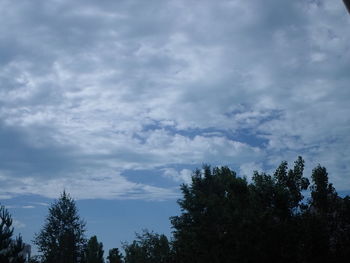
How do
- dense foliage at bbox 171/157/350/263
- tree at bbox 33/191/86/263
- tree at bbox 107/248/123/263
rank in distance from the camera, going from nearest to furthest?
dense foliage at bbox 171/157/350/263, tree at bbox 33/191/86/263, tree at bbox 107/248/123/263

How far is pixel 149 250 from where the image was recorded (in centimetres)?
4884

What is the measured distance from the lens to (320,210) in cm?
2622

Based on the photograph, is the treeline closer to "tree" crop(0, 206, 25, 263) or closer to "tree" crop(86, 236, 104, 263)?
"tree" crop(86, 236, 104, 263)

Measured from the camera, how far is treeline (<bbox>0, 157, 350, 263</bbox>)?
19.7m

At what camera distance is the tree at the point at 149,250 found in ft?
151

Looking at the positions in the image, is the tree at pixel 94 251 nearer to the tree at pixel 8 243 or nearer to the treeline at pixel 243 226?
the treeline at pixel 243 226

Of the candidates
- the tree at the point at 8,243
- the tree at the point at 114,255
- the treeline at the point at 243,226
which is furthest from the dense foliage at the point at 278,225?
the tree at the point at 114,255

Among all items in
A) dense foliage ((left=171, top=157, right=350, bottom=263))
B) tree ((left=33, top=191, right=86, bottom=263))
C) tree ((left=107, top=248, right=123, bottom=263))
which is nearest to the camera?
dense foliage ((left=171, top=157, right=350, bottom=263))

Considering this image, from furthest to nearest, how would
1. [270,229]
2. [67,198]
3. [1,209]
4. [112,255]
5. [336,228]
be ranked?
[112,255], [67,198], [1,209], [336,228], [270,229]

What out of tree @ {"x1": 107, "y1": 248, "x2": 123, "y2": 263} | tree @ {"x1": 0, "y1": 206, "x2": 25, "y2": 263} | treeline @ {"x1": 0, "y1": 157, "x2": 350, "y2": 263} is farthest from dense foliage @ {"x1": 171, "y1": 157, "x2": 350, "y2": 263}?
tree @ {"x1": 107, "y1": 248, "x2": 123, "y2": 263}

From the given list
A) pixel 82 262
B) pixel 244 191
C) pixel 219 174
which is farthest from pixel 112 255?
pixel 244 191

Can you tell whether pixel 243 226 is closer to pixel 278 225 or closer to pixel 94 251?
pixel 278 225

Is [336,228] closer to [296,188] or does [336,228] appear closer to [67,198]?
[296,188]

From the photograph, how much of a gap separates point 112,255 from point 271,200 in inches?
1371
